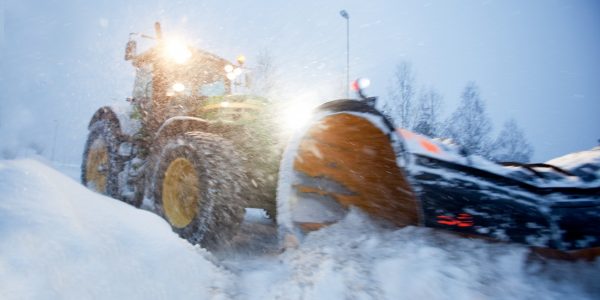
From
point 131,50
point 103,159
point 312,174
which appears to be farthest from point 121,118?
point 312,174

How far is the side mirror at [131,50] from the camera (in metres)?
4.96

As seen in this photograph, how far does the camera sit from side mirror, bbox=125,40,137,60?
496cm

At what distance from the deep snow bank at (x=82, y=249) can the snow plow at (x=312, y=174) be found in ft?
2.77

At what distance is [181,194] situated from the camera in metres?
3.24

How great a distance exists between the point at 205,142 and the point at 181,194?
0.65 m

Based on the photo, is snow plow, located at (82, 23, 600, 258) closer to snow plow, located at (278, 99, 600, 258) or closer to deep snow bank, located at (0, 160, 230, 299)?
snow plow, located at (278, 99, 600, 258)

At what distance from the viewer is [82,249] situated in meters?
1.32

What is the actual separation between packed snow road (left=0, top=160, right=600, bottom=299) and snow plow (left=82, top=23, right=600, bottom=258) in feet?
0.56

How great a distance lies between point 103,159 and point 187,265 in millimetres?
4028

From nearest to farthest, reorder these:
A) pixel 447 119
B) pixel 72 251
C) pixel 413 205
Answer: pixel 72 251, pixel 413 205, pixel 447 119

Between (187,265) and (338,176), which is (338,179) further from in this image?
(187,265)

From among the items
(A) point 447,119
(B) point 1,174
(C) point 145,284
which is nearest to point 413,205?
(C) point 145,284

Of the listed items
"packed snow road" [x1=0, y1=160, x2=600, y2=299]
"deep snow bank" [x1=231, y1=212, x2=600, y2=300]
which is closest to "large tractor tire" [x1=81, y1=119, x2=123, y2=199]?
"packed snow road" [x1=0, y1=160, x2=600, y2=299]

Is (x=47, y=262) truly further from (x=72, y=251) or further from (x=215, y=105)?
(x=215, y=105)
